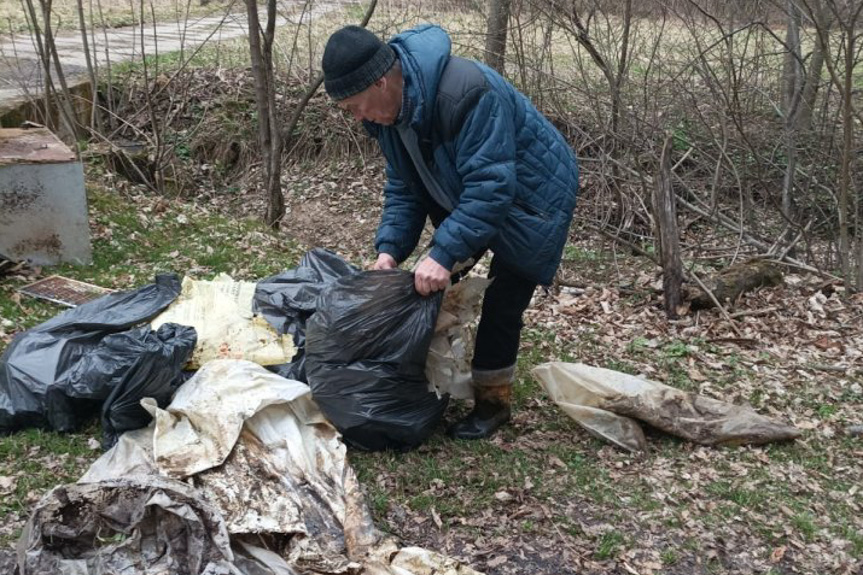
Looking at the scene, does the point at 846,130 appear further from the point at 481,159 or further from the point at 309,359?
the point at 309,359

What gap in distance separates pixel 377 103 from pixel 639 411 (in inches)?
70.4

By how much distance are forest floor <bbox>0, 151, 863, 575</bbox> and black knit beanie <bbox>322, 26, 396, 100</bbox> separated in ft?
4.89

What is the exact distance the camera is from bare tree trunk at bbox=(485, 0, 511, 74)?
7.97 metres

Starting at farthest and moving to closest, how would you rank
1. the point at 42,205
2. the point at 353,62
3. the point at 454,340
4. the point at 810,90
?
1. the point at 810,90
2. the point at 42,205
3. the point at 454,340
4. the point at 353,62

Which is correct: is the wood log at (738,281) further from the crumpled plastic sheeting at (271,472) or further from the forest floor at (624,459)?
the crumpled plastic sheeting at (271,472)

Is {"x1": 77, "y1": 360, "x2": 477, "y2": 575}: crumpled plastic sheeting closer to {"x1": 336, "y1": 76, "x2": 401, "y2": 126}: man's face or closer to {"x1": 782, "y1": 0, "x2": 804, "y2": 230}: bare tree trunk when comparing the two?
{"x1": 336, "y1": 76, "x2": 401, "y2": 126}: man's face

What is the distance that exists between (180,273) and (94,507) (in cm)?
317

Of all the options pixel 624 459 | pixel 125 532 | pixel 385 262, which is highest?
pixel 385 262

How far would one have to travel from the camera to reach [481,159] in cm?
300

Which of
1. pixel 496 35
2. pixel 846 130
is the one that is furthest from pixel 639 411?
pixel 496 35

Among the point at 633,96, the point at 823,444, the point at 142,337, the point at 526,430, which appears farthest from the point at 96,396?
the point at 633,96

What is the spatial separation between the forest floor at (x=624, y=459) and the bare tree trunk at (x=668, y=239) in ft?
0.49

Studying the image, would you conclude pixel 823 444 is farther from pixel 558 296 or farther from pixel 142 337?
pixel 142 337

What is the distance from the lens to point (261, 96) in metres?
Result: 7.07
